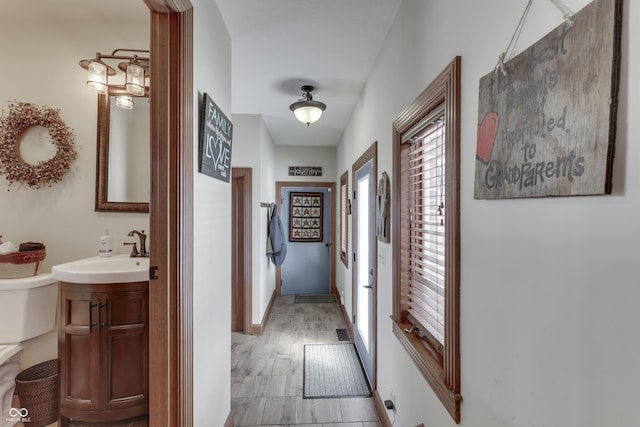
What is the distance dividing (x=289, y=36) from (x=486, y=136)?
1637mm

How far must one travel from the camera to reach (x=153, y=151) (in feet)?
4.00

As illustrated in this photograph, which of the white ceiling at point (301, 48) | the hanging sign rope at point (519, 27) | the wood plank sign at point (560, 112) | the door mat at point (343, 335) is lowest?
the door mat at point (343, 335)

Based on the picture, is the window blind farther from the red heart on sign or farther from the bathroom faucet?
the bathroom faucet

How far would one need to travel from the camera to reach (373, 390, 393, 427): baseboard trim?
1903 mm

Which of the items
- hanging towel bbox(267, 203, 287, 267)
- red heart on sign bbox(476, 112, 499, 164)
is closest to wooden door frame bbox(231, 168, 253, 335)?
hanging towel bbox(267, 203, 287, 267)

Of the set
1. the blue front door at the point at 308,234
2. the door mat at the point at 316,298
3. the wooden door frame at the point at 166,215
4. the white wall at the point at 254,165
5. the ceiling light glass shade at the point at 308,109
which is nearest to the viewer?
the wooden door frame at the point at 166,215

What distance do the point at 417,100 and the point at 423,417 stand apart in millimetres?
1474

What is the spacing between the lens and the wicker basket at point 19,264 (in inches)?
67.9

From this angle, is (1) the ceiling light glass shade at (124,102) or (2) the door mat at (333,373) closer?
(1) the ceiling light glass shade at (124,102)

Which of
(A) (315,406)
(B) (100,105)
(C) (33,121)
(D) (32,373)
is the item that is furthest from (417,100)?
(D) (32,373)

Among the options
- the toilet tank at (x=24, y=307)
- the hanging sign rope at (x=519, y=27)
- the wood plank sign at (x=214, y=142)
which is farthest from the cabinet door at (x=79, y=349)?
the hanging sign rope at (x=519, y=27)

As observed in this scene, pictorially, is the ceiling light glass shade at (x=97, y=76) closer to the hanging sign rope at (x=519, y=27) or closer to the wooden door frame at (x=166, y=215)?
the wooden door frame at (x=166, y=215)

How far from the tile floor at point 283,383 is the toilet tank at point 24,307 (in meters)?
1.39

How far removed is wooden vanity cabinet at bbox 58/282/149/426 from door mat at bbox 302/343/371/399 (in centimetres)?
126
